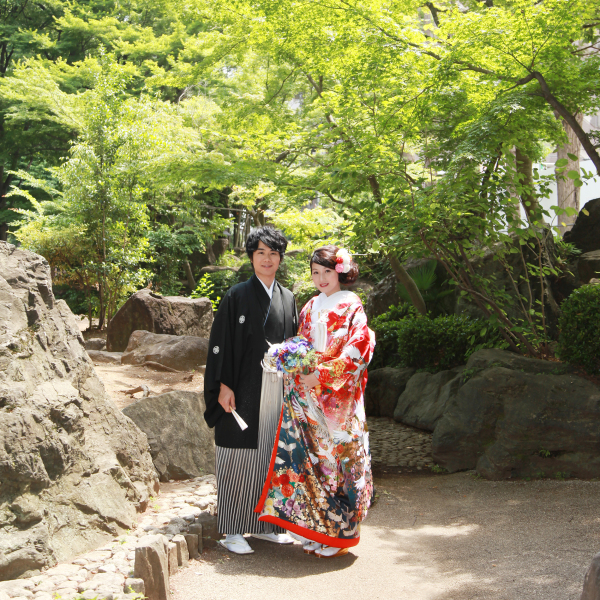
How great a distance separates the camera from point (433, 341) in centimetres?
745

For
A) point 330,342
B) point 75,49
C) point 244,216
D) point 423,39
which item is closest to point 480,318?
point 423,39

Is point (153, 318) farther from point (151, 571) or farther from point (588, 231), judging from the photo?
point (151, 571)

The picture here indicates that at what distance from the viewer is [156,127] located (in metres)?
12.1

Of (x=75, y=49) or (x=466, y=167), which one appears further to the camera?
(x=75, y=49)

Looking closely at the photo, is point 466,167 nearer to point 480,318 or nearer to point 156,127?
point 480,318

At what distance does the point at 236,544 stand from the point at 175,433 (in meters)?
1.18

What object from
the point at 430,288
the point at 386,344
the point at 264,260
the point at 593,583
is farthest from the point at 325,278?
the point at 430,288

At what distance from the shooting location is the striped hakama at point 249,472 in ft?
11.5

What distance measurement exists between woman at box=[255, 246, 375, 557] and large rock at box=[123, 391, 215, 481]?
1205mm

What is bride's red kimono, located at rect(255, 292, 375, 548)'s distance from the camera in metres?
3.35

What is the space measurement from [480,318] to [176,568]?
18.2 feet

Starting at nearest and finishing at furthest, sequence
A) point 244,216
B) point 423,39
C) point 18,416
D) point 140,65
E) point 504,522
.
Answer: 1. point 18,416
2. point 504,522
3. point 423,39
4. point 140,65
5. point 244,216

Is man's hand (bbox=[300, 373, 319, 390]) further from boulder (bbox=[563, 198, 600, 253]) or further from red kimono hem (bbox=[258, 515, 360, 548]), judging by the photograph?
boulder (bbox=[563, 198, 600, 253])

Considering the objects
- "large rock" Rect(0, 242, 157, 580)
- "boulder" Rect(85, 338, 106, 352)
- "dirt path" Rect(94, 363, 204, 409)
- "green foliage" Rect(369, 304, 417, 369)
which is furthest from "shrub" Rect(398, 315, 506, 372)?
"boulder" Rect(85, 338, 106, 352)
